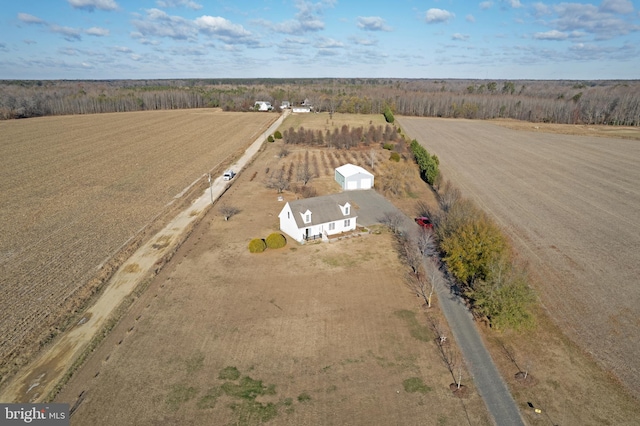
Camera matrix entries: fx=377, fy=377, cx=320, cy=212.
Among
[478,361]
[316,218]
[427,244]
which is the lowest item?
[478,361]

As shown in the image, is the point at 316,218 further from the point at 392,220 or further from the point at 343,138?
the point at 343,138

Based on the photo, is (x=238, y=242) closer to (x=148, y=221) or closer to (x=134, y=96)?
(x=148, y=221)

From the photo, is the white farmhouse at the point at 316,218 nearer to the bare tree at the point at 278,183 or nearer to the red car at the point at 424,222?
the red car at the point at 424,222

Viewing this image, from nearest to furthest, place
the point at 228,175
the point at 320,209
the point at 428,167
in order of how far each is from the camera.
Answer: the point at 320,209
the point at 428,167
the point at 228,175

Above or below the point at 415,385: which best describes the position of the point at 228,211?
above

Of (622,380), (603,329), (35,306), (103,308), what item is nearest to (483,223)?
(603,329)

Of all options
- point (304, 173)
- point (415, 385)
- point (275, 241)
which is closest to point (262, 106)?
point (304, 173)
